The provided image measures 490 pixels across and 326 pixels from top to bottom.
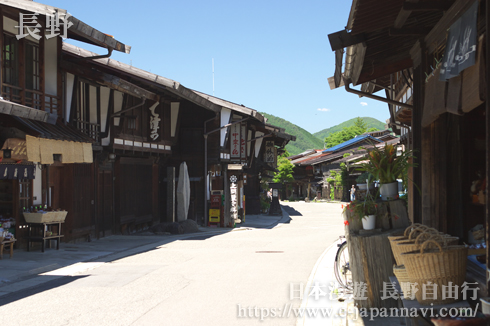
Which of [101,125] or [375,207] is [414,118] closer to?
[375,207]

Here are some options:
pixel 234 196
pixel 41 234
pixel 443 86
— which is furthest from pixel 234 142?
pixel 443 86

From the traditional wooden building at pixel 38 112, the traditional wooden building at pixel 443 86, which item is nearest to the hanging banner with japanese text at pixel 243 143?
the traditional wooden building at pixel 38 112

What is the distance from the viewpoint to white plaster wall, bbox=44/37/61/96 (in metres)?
15.6

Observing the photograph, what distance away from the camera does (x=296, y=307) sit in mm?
8297

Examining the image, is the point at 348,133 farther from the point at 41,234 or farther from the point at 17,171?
the point at 17,171

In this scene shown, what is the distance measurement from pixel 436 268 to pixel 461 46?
2.46 m

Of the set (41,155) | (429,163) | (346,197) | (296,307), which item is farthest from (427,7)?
(346,197)

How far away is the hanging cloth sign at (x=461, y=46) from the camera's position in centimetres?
528

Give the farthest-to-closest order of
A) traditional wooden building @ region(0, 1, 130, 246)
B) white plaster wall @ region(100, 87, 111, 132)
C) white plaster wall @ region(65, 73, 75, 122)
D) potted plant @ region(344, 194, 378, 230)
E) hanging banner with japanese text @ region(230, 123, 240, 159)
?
hanging banner with japanese text @ region(230, 123, 240, 159) → white plaster wall @ region(100, 87, 111, 132) → white plaster wall @ region(65, 73, 75, 122) → traditional wooden building @ region(0, 1, 130, 246) → potted plant @ region(344, 194, 378, 230)

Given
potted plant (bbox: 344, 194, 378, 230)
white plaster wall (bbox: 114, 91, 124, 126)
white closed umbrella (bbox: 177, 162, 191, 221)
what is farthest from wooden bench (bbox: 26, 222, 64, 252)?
potted plant (bbox: 344, 194, 378, 230)

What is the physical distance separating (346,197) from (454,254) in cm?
5131

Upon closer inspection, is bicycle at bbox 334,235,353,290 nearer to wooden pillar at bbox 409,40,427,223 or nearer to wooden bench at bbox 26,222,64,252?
wooden pillar at bbox 409,40,427,223

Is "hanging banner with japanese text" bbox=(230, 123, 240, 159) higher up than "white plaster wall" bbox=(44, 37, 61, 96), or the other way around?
"white plaster wall" bbox=(44, 37, 61, 96)

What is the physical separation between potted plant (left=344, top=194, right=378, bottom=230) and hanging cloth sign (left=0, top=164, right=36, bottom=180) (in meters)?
9.83
